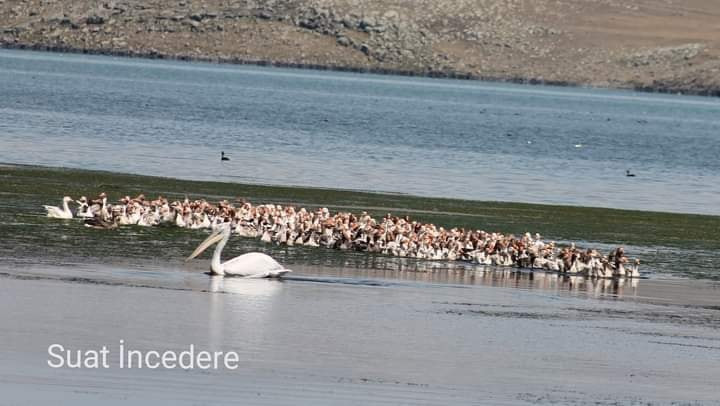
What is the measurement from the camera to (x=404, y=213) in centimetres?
4294

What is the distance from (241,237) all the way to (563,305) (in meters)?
8.36

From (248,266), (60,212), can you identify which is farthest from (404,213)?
(248,266)

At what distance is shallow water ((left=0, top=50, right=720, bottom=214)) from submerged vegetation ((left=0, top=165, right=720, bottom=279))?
3.46 m

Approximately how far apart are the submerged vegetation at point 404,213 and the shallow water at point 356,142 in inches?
136

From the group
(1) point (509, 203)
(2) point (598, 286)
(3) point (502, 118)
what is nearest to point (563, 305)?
(2) point (598, 286)

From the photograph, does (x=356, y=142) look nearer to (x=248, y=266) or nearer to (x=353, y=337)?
(x=248, y=266)

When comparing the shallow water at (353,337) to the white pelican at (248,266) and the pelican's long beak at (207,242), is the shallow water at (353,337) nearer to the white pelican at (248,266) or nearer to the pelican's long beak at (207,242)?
the white pelican at (248,266)

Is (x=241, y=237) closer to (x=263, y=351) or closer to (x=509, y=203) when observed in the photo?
(x=263, y=351)

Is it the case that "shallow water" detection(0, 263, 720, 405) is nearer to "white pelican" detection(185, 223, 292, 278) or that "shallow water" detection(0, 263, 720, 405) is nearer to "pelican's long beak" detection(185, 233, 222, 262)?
"white pelican" detection(185, 223, 292, 278)

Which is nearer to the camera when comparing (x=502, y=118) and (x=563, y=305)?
(x=563, y=305)

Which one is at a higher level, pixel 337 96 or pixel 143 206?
pixel 337 96

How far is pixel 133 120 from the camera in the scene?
85625 millimetres

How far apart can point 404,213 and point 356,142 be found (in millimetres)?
40155

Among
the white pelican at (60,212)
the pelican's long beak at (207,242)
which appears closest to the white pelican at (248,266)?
the pelican's long beak at (207,242)
